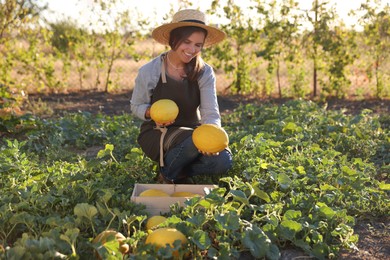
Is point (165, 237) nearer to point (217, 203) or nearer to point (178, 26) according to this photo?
point (217, 203)

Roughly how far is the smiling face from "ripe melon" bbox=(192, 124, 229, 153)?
0.52m

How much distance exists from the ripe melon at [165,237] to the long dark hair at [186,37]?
1528 mm

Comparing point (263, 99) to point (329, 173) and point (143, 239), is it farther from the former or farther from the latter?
point (143, 239)

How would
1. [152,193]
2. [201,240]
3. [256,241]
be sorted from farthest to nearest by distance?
1. [152,193]
2. [256,241]
3. [201,240]

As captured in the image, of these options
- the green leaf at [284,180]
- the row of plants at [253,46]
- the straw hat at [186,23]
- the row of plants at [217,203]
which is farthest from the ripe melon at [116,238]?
the row of plants at [253,46]

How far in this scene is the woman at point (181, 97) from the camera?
3791 millimetres

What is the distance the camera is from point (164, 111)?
3611mm

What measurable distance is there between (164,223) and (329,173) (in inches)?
55.7

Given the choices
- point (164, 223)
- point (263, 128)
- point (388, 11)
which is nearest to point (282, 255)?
point (164, 223)

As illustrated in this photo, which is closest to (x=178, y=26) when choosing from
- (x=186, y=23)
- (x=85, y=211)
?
(x=186, y=23)

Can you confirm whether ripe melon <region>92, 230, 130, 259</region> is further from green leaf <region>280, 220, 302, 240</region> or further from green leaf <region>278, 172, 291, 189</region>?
green leaf <region>278, 172, 291, 189</region>

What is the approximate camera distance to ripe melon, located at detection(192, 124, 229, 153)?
3504mm

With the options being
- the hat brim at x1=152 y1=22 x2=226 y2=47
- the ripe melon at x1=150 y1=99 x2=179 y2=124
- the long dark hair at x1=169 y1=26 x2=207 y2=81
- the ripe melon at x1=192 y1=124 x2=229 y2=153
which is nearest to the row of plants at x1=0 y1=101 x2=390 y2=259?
the ripe melon at x1=192 y1=124 x2=229 y2=153

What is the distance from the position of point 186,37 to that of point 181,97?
0.46m
